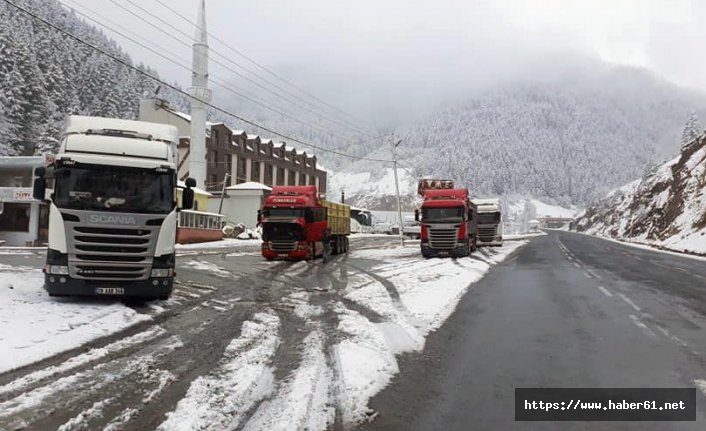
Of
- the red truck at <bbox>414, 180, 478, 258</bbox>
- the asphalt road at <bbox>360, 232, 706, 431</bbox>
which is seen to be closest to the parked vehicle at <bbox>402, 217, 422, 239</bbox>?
the red truck at <bbox>414, 180, 478, 258</bbox>

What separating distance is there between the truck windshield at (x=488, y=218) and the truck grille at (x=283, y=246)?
23.9 meters

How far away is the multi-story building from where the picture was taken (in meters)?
69.6

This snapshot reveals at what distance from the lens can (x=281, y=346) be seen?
7.65 m

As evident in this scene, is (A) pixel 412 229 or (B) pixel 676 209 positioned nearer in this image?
(B) pixel 676 209

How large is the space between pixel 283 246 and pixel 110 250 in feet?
48.0

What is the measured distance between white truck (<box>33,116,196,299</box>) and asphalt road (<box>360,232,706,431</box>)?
5.73 m

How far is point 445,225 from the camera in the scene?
28.1 meters

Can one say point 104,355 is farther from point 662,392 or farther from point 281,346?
point 662,392

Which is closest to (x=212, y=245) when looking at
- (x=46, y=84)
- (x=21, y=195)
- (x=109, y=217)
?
(x=21, y=195)

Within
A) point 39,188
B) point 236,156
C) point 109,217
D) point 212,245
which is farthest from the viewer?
point 236,156

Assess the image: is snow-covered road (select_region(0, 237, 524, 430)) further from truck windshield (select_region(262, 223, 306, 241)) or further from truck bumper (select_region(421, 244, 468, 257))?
truck bumper (select_region(421, 244, 468, 257))

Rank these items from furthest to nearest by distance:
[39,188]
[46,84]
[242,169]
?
[242,169] → [46,84] → [39,188]

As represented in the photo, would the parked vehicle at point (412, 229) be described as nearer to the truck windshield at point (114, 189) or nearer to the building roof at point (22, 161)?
the building roof at point (22, 161)

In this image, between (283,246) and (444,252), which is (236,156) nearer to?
(444,252)
